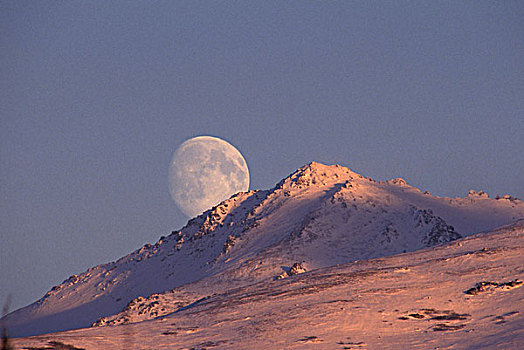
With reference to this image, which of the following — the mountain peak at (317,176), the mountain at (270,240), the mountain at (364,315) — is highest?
the mountain peak at (317,176)

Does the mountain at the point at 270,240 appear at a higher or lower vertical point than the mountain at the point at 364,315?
higher

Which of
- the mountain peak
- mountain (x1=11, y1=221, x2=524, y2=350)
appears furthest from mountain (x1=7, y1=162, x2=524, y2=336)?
mountain (x1=11, y1=221, x2=524, y2=350)

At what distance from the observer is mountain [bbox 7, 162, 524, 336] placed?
75.3 metres

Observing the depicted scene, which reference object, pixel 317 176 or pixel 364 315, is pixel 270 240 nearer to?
pixel 317 176

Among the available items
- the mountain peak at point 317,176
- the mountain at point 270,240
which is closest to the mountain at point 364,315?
the mountain at point 270,240

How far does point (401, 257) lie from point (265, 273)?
981 inches

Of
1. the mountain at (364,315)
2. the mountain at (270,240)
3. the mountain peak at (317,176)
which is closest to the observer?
the mountain at (364,315)

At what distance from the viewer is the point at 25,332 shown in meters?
92.6

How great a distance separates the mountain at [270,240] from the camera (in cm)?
7531

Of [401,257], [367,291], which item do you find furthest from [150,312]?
[367,291]

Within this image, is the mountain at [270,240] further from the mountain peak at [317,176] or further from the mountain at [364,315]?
the mountain at [364,315]

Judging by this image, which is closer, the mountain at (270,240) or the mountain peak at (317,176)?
the mountain at (270,240)

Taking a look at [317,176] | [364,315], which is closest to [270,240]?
[317,176]

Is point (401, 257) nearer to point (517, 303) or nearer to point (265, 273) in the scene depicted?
point (517, 303)
